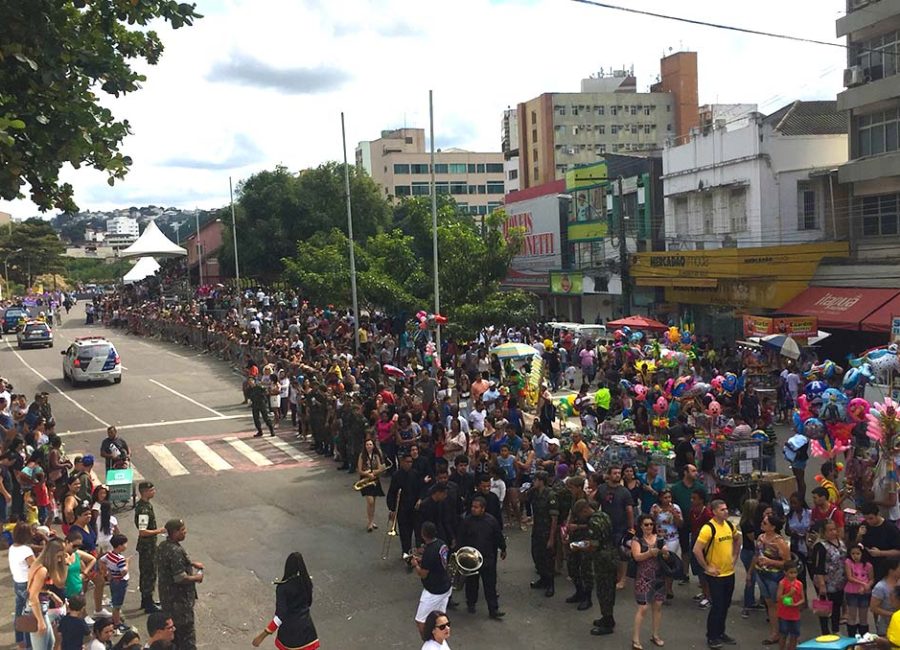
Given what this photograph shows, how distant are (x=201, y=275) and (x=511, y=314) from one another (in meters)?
37.5

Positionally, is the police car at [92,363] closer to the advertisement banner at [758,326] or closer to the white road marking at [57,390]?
the white road marking at [57,390]

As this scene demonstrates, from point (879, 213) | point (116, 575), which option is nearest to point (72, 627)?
point (116, 575)

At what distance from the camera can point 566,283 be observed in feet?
158

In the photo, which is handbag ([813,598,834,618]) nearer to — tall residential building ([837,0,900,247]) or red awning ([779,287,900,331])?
red awning ([779,287,900,331])

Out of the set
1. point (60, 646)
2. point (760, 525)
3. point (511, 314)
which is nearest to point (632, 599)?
point (760, 525)

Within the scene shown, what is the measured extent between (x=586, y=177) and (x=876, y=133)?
1955 centimetres

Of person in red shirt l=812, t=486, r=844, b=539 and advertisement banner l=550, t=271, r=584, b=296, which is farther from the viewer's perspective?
advertisement banner l=550, t=271, r=584, b=296

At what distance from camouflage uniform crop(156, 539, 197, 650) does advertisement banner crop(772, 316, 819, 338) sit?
1873cm

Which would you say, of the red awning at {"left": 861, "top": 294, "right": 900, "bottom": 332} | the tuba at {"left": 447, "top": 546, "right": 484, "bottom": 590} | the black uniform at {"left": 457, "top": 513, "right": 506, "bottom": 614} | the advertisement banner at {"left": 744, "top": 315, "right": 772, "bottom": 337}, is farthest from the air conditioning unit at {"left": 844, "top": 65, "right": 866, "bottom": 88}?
the tuba at {"left": 447, "top": 546, "right": 484, "bottom": 590}

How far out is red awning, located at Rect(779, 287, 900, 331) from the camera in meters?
27.2

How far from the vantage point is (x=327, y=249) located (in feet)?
130

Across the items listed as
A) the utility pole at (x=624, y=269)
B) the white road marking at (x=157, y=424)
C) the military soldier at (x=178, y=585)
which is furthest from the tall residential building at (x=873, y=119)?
the military soldier at (x=178, y=585)

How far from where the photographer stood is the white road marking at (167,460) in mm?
18812

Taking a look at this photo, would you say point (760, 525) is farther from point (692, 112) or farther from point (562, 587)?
point (692, 112)
